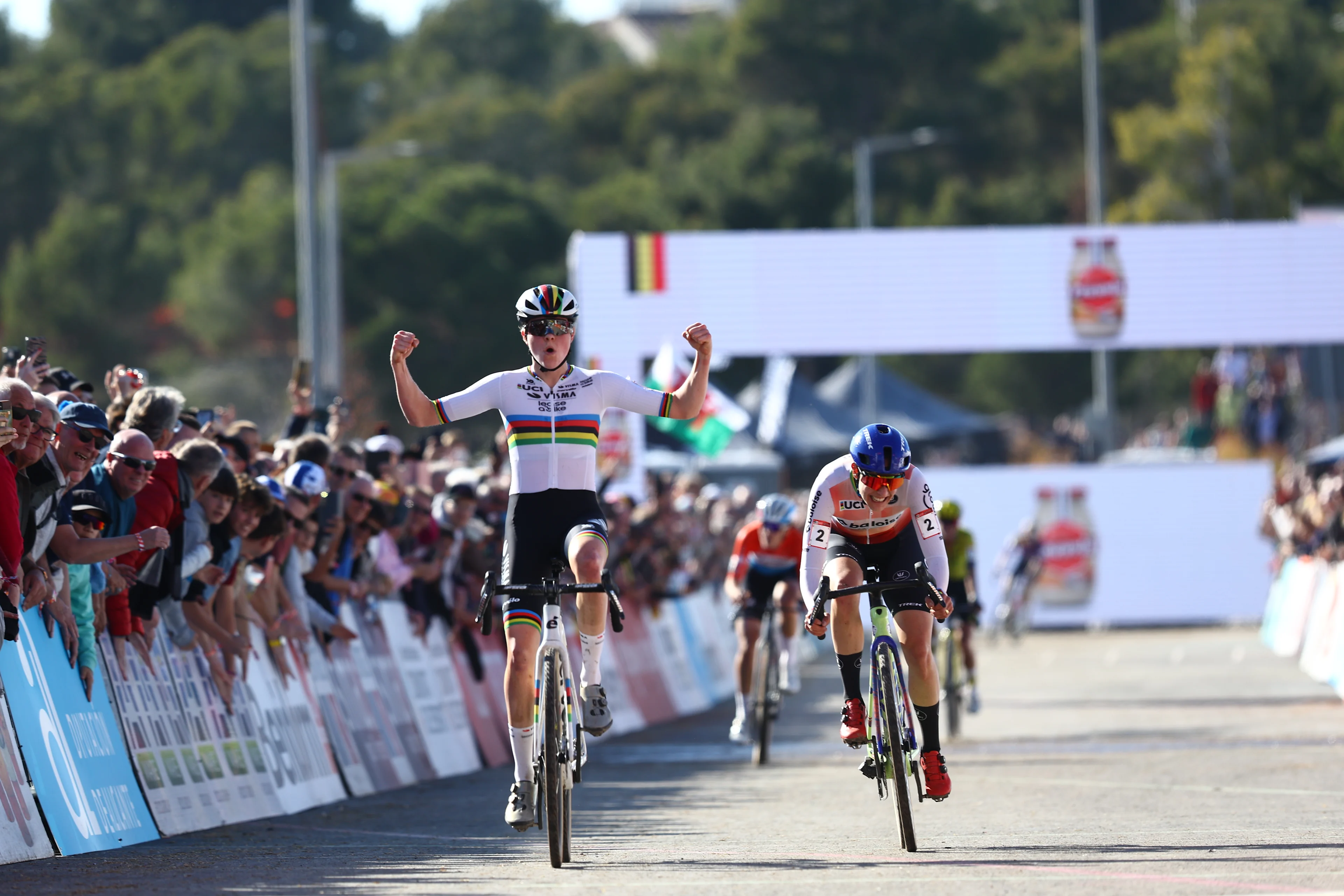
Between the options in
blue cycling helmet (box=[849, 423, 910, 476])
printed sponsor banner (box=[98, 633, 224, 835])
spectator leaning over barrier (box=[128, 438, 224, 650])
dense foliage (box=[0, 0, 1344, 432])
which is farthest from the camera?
dense foliage (box=[0, 0, 1344, 432])

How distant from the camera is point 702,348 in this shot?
396 inches

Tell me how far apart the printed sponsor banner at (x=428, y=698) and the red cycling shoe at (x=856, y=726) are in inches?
220

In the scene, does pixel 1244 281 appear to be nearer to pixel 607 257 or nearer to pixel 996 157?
pixel 607 257

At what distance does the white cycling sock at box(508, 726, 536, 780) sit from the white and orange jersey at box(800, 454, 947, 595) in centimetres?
144

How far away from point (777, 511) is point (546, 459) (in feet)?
24.2

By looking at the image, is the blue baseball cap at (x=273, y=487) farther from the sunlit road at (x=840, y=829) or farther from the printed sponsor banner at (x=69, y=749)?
the printed sponsor banner at (x=69, y=749)

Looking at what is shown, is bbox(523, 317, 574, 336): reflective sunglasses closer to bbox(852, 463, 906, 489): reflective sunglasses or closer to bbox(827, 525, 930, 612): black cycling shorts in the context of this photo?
bbox(852, 463, 906, 489): reflective sunglasses

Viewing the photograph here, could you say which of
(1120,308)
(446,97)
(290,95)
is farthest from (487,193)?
(1120,308)

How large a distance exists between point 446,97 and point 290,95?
1174 centimetres

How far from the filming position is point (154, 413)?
12062 millimetres

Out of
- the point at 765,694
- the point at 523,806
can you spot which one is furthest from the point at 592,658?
the point at 765,694

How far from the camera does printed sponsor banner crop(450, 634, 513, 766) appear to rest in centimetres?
1706

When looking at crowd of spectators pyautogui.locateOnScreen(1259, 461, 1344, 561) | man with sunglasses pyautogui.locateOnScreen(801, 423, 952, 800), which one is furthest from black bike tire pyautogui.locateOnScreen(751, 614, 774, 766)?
crowd of spectators pyautogui.locateOnScreen(1259, 461, 1344, 561)

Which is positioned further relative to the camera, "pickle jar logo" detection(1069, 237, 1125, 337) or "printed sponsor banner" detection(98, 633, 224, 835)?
"pickle jar logo" detection(1069, 237, 1125, 337)
